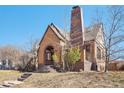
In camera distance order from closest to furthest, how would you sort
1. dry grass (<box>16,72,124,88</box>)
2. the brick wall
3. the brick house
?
dry grass (<box>16,72,124,88</box>) < the brick house < the brick wall

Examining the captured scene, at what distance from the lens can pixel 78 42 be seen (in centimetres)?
755

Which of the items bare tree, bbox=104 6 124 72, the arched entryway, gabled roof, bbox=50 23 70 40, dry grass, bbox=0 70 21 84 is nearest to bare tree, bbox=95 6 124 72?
bare tree, bbox=104 6 124 72

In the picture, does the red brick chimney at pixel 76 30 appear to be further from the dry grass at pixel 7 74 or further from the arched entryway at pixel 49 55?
the dry grass at pixel 7 74

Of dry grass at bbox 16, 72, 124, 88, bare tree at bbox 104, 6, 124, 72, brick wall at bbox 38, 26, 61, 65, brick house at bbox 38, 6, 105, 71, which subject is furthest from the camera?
brick wall at bbox 38, 26, 61, 65

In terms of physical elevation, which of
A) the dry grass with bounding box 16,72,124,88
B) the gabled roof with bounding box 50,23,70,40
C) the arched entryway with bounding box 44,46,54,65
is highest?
the gabled roof with bounding box 50,23,70,40

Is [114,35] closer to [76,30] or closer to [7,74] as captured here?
[76,30]

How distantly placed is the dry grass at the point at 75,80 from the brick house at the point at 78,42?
0.23 metres

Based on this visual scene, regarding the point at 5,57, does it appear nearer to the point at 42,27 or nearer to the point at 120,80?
the point at 42,27

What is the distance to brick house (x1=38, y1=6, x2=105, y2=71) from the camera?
7.36 meters

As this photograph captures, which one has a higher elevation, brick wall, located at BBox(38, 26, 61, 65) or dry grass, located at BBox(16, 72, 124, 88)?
brick wall, located at BBox(38, 26, 61, 65)

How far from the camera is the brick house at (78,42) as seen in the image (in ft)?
24.2

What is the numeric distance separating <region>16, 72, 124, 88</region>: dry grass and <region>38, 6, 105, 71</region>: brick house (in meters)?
0.23

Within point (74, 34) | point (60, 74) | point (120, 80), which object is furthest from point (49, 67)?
point (120, 80)

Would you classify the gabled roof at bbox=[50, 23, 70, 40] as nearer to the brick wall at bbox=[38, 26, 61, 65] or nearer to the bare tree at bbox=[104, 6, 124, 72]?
the brick wall at bbox=[38, 26, 61, 65]
